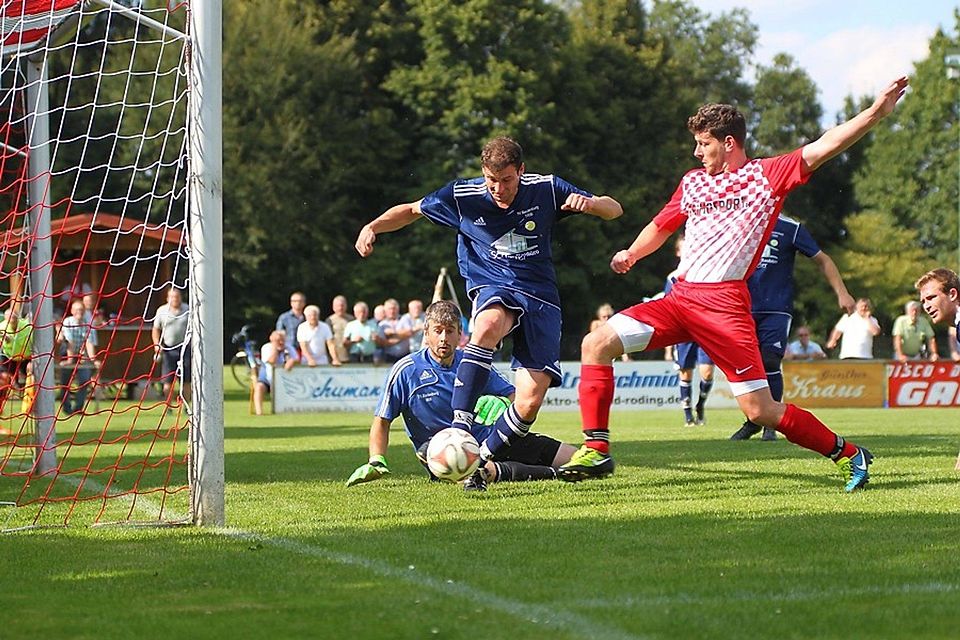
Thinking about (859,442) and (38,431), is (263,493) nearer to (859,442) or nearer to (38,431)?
(38,431)

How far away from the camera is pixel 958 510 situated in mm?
7059

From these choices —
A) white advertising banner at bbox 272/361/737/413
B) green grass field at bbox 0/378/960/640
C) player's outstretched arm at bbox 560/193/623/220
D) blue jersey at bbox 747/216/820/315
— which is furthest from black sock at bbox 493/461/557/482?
white advertising banner at bbox 272/361/737/413

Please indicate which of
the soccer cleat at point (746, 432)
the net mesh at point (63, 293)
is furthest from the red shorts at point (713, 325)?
the soccer cleat at point (746, 432)

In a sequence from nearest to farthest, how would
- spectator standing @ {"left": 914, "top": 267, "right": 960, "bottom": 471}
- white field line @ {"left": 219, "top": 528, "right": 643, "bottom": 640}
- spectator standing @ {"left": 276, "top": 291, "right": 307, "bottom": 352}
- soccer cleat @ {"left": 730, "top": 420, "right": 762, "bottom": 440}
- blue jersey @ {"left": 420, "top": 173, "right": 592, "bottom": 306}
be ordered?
white field line @ {"left": 219, "top": 528, "right": 643, "bottom": 640} < spectator standing @ {"left": 914, "top": 267, "right": 960, "bottom": 471} < blue jersey @ {"left": 420, "top": 173, "right": 592, "bottom": 306} < soccer cleat @ {"left": 730, "top": 420, "right": 762, "bottom": 440} < spectator standing @ {"left": 276, "top": 291, "right": 307, "bottom": 352}

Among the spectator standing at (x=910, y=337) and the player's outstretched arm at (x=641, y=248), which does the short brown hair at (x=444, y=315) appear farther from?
the spectator standing at (x=910, y=337)

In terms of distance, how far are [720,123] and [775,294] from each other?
541cm

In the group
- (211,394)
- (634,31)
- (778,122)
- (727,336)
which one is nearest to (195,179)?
(211,394)

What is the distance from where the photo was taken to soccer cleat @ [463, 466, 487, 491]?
8.39m

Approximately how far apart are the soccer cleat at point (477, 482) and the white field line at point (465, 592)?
202 cm

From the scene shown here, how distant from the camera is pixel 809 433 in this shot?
321 inches

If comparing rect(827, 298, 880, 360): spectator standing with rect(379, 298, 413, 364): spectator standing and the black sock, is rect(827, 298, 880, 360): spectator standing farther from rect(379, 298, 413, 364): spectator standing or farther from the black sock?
the black sock

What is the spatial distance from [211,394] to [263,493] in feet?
6.24

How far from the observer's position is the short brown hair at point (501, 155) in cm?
831

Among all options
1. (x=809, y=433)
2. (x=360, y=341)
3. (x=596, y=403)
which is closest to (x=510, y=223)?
(x=596, y=403)
